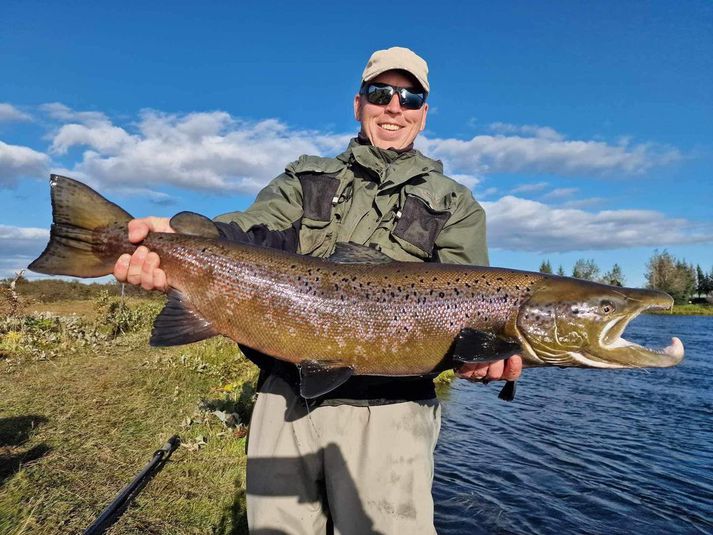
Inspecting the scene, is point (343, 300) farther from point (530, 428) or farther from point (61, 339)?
point (61, 339)

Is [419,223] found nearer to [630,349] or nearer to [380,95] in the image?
[380,95]

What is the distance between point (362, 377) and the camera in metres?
3.53

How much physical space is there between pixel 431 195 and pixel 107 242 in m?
2.44

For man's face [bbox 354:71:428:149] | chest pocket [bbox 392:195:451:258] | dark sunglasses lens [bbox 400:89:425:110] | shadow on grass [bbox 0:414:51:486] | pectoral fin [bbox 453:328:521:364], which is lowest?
shadow on grass [bbox 0:414:51:486]

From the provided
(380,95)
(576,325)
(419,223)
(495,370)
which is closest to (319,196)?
(419,223)

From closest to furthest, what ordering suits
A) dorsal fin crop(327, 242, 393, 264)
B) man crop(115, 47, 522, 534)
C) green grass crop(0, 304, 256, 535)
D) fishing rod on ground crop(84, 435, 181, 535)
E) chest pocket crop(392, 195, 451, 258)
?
man crop(115, 47, 522, 534) → dorsal fin crop(327, 242, 393, 264) → chest pocket crop(392, 195, 451, 258) → fishing rod on ground crop(84, 435, 181, 535) → green grass crop(0, 304, 256, 535)

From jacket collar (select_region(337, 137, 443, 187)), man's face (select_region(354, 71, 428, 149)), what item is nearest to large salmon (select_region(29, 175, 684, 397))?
jacket collar (select_region(337, 137, 443, 187))

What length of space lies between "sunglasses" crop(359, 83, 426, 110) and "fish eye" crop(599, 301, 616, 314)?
2250mm

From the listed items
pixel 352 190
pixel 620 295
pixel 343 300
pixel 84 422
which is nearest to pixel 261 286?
pixel 343 300

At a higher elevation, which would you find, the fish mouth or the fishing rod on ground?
the fish mouth

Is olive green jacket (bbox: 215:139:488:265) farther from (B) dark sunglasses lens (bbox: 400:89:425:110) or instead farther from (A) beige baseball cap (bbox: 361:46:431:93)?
(A) beige baseball cap (bbox: 361:46:431:93)

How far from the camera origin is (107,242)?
140 inches

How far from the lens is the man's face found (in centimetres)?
437

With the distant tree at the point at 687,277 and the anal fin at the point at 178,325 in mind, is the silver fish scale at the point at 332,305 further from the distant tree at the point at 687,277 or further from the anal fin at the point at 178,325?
the distant tree at the point at 687,277
